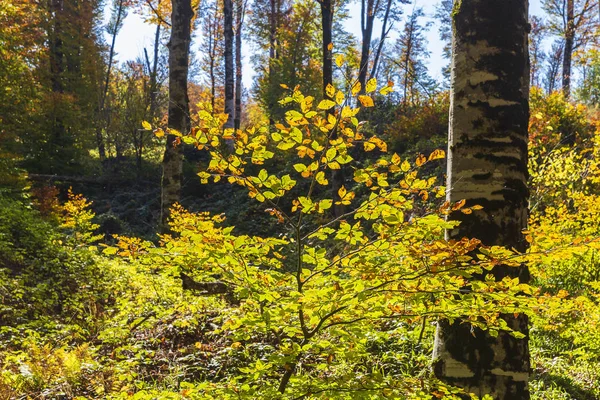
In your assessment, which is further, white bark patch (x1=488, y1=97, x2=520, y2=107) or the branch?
the branch

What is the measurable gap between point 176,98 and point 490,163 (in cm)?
610

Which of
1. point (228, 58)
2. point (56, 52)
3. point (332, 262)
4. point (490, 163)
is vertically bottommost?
point (332, 262)

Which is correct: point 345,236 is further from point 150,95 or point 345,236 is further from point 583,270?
point 150,95

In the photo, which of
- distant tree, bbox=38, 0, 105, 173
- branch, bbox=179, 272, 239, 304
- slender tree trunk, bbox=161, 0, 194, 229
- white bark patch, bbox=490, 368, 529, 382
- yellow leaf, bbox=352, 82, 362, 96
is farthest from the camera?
distant tree, bbox=38, 0, 105, 173

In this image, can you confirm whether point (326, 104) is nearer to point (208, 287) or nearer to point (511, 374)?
point (511, 374)

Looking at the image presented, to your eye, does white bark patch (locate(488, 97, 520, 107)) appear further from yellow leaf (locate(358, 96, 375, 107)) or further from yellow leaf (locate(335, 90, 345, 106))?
yellow leaf (locate(335, 90, 345, 106))

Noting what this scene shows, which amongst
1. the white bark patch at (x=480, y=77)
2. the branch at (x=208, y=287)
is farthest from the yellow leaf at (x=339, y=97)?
the branch at (x=208, y=287)

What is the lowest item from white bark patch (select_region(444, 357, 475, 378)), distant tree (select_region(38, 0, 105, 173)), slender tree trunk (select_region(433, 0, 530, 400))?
white bark patch (select_region(444, 357, 475, 378))

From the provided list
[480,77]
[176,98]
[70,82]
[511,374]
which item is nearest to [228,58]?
[70,82]

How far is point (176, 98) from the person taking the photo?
7.16 metres

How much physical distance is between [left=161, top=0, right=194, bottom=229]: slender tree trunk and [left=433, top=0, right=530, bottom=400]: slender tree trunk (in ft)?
17.7

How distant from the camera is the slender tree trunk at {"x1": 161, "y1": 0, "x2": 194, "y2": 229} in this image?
703 cm

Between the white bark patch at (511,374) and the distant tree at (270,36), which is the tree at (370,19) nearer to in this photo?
the distant tree at (270,36)

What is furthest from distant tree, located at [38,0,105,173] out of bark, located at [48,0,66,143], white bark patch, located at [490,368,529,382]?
white bark patch, located at [490,368,529,382]
